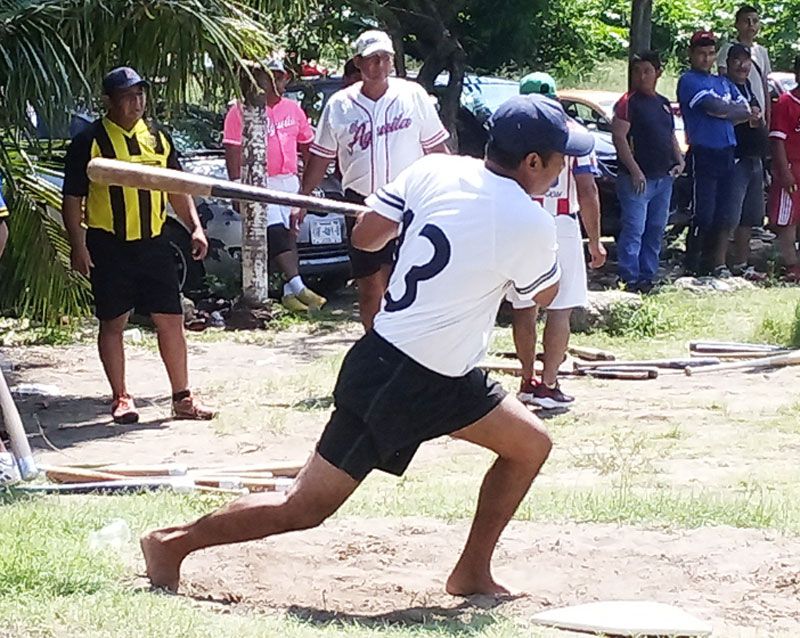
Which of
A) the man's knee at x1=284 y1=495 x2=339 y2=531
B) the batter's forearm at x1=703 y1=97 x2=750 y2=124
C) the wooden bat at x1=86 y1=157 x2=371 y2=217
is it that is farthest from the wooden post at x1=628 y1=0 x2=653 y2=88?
the man's knee at x1=284 y1=495 x2=339 y2=531

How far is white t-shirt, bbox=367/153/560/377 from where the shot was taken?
467 centimetres

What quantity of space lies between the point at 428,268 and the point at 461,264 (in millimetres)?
106

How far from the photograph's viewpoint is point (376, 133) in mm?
8500

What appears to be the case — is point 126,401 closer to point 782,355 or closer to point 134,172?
point 134,172

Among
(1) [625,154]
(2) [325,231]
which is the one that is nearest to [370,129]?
(2) [325,231]

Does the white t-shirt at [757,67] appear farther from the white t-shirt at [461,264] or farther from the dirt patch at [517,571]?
the white t-shirt at [461,264]

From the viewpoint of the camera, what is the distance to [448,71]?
14086 mm

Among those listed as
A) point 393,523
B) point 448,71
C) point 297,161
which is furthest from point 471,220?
point 448,71

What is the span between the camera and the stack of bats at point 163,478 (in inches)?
259

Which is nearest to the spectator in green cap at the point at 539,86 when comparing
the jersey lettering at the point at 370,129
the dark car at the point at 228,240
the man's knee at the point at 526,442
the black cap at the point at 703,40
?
the jersey lettering at the point at 370,129

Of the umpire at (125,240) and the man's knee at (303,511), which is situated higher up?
the umpire at (125,240)

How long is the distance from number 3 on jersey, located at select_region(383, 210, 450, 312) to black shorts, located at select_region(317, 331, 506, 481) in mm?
146

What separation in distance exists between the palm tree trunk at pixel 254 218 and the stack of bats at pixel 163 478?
16.0ft

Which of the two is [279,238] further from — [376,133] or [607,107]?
[607,107]
